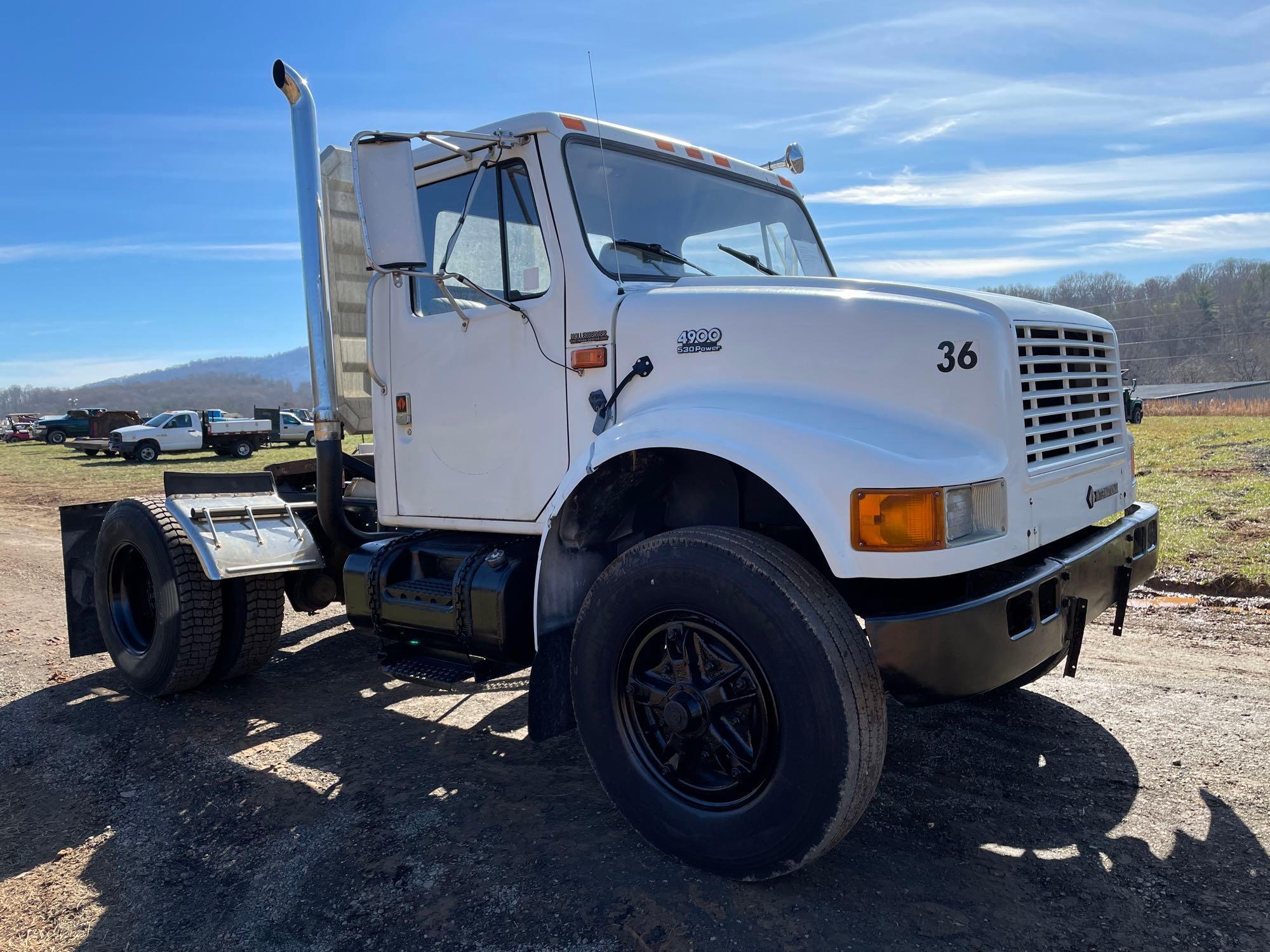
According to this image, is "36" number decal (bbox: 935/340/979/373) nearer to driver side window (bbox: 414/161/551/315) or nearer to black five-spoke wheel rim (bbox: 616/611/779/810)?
black five-spoke wheel rim (bbox: 616/611/779/810)

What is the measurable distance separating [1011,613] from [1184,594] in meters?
4.80

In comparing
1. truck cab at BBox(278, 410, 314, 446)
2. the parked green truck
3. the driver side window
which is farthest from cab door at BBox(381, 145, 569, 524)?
the parked green truck

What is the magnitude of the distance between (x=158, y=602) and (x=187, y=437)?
3162 centimetres

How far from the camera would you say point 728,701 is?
293 cm

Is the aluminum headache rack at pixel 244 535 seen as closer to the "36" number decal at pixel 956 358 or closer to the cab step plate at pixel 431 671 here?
the cab step plate at pixel 431 671

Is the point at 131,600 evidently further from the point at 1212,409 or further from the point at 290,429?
the point at 290,429

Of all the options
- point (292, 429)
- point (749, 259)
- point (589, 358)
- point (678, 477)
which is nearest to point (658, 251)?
point (749, 259)

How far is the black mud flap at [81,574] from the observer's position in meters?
5.42

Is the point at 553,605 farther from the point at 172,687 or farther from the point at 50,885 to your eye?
the point at 172,687

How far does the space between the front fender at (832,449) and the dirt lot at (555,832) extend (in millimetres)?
1100

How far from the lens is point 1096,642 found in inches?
215

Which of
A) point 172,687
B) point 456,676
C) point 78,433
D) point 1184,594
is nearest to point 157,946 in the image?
point 456,676

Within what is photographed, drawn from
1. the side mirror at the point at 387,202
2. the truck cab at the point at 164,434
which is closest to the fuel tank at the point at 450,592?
the side mirror at the point at 387,202

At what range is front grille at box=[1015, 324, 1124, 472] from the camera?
3.00m
